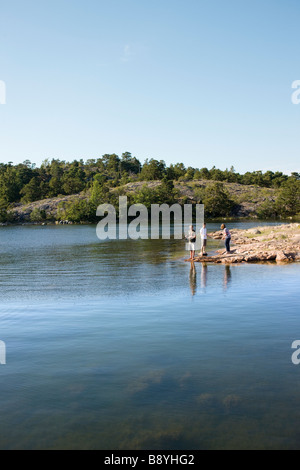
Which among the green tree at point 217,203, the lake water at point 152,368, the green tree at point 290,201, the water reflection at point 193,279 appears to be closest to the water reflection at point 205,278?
the water reflection at point 193,279

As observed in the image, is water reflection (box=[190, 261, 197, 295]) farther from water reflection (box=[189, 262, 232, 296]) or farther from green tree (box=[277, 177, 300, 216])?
green tree (box=[277, 177, 300, 216])

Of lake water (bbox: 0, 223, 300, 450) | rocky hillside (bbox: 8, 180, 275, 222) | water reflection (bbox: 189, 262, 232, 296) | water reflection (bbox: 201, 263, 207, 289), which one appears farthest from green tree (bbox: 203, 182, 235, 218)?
lake water (bbox: 0, 223, 300, 450)

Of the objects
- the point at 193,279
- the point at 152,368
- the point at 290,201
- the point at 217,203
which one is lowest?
the point at 152,368

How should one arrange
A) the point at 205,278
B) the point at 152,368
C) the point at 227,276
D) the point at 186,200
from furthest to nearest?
the point at 186,200, the point at 227,276, the point at 205,278, the point at 152,368

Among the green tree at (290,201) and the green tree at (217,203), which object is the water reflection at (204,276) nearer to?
the green tree at (290,201)

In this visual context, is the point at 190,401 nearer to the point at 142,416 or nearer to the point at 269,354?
the point at 142,416

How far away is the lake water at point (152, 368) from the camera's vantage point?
673 cm

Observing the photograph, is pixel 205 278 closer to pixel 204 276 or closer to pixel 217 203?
pixel 204 276

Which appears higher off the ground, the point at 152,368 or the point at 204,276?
the point at 204,276

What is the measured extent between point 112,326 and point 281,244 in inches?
919

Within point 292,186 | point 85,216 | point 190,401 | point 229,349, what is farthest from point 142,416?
point 85,216

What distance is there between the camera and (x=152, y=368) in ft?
30.7

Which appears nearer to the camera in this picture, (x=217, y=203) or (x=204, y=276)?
(x=204, y=276)

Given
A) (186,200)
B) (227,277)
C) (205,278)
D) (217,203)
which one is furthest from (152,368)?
(186,200)
